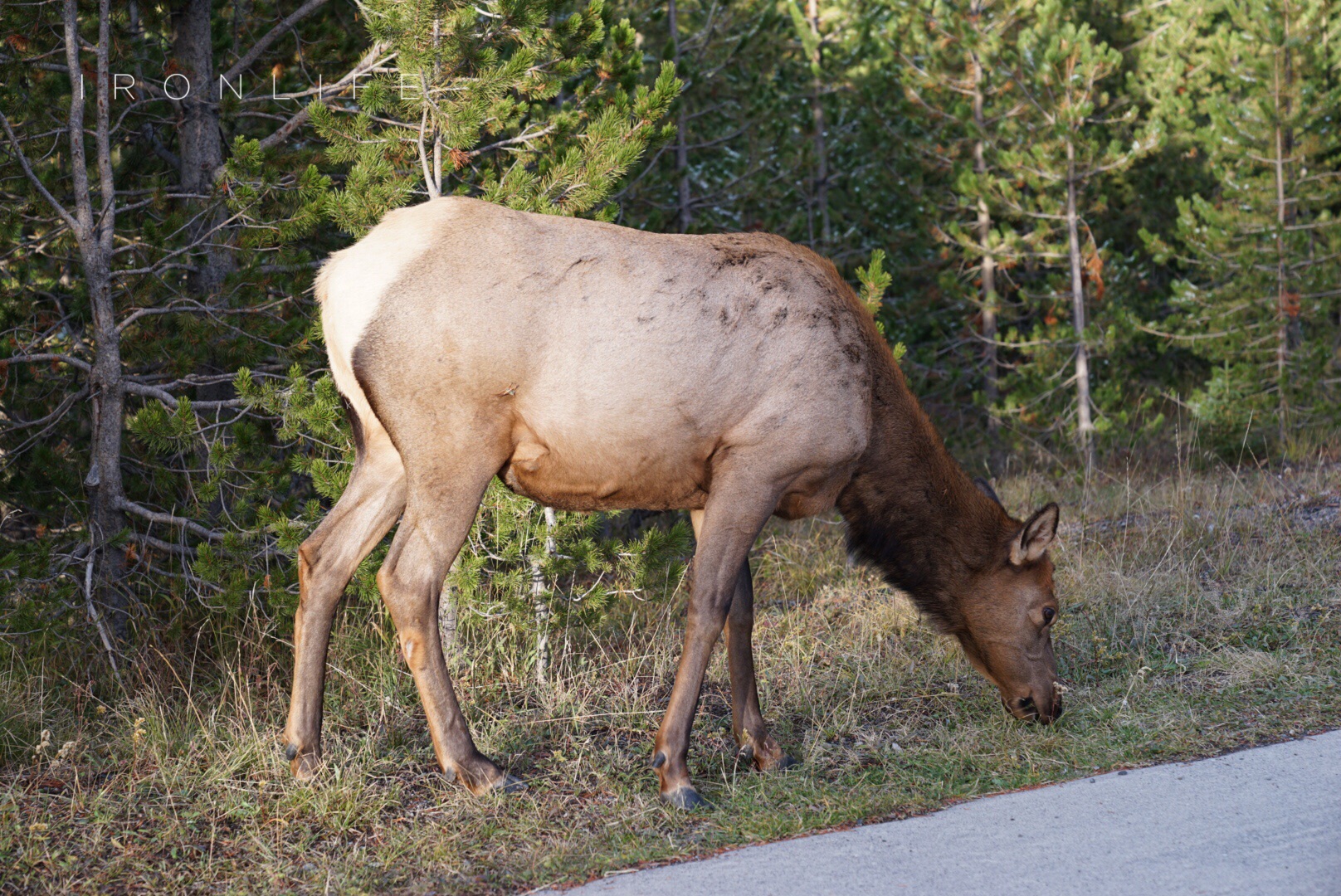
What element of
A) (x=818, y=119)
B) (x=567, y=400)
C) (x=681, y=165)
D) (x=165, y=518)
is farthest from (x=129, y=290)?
(x=818, y=119)

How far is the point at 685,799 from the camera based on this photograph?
4340 millimetres

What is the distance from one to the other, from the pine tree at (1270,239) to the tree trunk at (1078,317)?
3.19ft

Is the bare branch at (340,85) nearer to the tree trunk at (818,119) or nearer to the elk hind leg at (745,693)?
the elk hind leg at (745,693)

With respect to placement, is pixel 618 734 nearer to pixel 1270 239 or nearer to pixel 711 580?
pixel 711 580

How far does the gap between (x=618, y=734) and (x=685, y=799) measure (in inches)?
35.8

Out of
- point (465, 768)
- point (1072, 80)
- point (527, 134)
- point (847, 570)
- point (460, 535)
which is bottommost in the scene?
point (847, 570)

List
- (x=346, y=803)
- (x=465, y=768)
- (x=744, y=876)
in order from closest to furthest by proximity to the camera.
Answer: (x=744, y=876), (x=346, y=803), (x=465, y=768)

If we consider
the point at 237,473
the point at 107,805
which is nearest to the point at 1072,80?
the point at 237,473

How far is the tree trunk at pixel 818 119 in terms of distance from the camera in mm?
15227

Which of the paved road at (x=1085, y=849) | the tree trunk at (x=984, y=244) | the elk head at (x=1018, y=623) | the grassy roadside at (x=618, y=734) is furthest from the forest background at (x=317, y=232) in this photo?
the paved road at (x=1085, y=849)

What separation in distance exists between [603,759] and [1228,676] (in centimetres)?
315

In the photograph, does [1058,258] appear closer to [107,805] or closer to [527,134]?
[527,134]

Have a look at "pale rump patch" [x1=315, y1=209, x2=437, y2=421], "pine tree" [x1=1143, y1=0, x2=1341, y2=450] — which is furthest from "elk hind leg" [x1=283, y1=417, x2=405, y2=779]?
"pine tree" [x1=1143, y1=0, x2=1341, y2=450]

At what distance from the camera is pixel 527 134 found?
646 centimetres
